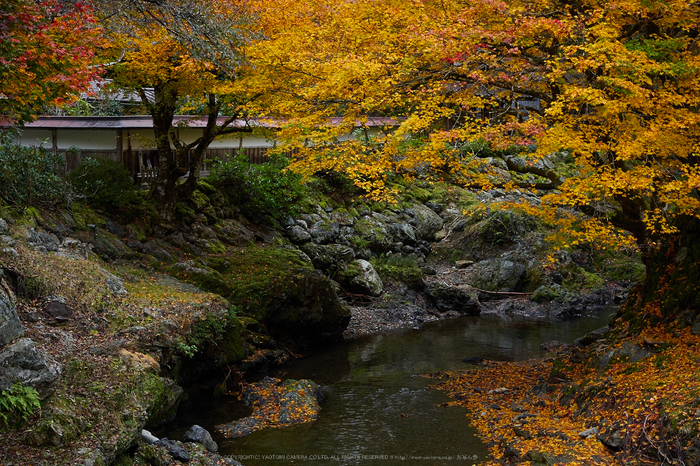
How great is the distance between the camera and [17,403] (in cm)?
702

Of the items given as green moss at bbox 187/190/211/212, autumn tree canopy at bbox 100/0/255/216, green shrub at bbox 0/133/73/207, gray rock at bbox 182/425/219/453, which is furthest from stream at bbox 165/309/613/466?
autumn tree canopy at bbox 100/0/255/216

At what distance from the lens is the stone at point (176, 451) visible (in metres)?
9.00

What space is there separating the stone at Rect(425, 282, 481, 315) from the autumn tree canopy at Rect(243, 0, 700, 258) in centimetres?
1008

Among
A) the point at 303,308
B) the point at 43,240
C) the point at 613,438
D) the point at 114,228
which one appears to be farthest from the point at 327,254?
the point at 613,438

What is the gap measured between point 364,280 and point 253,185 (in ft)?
19.4

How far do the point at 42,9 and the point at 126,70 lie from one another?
4992 mm

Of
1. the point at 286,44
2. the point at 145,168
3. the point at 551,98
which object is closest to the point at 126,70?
the point at 286,44

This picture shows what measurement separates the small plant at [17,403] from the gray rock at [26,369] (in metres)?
0.09

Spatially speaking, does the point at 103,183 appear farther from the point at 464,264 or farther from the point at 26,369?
the point at 464,264

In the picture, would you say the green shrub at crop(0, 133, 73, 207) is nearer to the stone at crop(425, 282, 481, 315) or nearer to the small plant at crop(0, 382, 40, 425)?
the small plant at crop(0, 382, 40, 425)

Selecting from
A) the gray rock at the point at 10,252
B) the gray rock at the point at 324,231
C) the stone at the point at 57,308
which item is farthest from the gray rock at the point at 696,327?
the gray rock at the point at 324,231

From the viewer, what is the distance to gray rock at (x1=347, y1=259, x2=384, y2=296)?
2220 centimetres

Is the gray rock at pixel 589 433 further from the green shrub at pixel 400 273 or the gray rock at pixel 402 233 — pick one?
the gray rock at pixel 402 233

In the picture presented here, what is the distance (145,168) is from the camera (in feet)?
70.8
